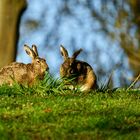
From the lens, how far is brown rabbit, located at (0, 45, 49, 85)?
1363cm

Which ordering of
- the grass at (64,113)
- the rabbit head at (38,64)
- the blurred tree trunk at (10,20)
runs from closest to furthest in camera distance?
the grass at (64,113) → the rabbit head at (38,64) → the blurred tree trunk at (10,20)

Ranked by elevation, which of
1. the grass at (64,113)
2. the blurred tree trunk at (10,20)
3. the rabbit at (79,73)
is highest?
the blurred tree trunk at (10,20)

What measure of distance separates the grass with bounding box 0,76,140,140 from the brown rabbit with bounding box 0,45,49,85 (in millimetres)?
1299

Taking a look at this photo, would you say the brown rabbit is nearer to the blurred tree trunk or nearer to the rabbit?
the rabbit

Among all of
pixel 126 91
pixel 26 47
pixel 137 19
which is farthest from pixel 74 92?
pixel 137 19

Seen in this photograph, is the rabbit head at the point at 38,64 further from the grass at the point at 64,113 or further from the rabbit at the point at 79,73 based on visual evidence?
the grass at the point at 64,113

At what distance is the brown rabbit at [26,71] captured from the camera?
1363cm

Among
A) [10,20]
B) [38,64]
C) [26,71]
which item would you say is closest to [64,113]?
[38,64]

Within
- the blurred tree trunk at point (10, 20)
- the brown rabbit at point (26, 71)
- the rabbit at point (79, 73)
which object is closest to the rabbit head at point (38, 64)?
the brown rabbit at point (26, 71)

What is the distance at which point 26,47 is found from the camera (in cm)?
1396

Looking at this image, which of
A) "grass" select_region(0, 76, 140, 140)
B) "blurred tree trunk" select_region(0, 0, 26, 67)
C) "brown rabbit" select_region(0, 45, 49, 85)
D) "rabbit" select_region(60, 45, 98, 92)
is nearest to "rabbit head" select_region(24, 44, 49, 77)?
"brown rabbit" select_region(0, 45, 49, 85)

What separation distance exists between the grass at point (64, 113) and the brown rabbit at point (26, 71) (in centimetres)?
130

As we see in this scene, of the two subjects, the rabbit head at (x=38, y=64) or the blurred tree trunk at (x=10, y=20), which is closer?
the rabbit head at (x=38, y=64)

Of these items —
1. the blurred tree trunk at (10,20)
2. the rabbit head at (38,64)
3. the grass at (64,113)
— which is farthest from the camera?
the blurred tree trunk at (10,20)
